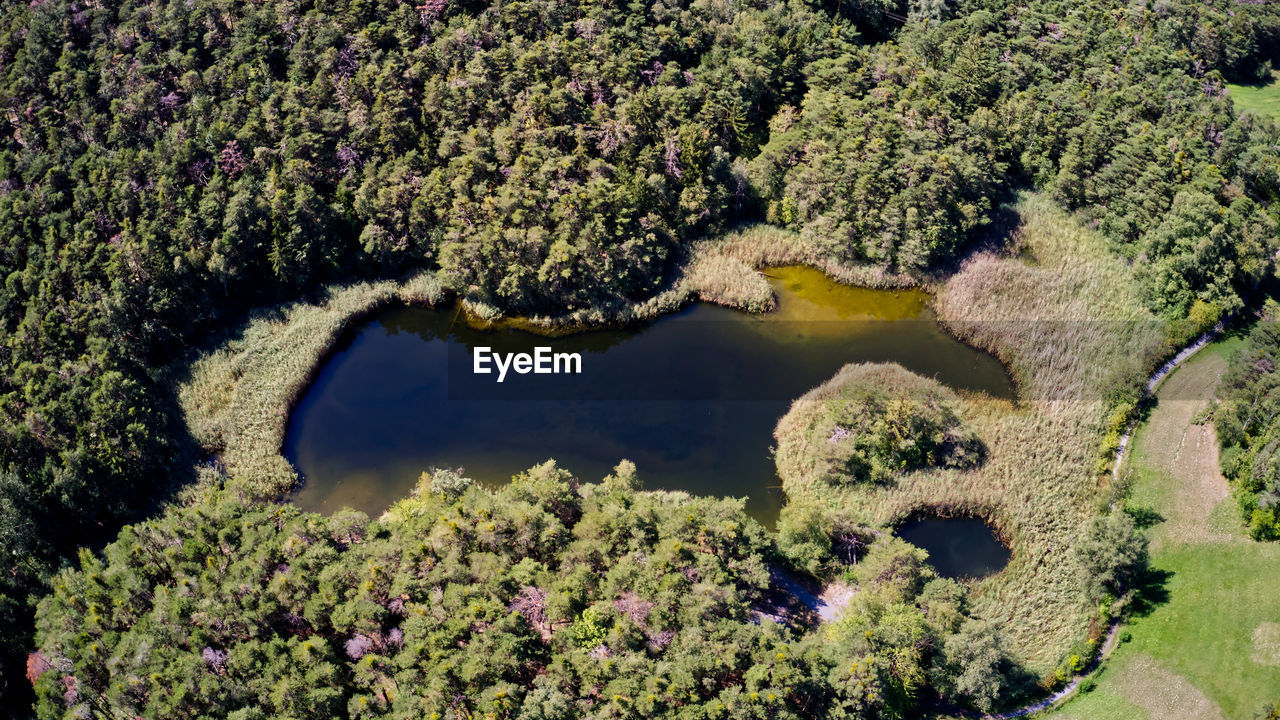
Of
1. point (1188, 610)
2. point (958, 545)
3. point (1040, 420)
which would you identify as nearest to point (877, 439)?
point (958, 545)

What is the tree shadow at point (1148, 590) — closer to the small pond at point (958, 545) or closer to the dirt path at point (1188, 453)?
the dirt path at point (1188, 453)

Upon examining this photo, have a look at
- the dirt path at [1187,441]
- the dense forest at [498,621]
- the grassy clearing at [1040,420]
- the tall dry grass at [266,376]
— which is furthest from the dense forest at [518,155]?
the dense forest at [498,621]

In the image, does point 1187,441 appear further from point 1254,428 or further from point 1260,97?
point 1260,97

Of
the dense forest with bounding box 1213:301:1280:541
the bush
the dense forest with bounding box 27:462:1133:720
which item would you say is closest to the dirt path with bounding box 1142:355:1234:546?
the dense forest with bounding box 1213:301:1280:541

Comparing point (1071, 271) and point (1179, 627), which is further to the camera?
point (1071, 271)

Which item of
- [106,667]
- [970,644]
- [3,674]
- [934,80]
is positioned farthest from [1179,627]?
[3,674]

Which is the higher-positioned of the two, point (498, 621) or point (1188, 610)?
point (498, 621)

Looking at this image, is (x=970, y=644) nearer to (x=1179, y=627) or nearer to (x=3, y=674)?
(x=1179, y=627)
